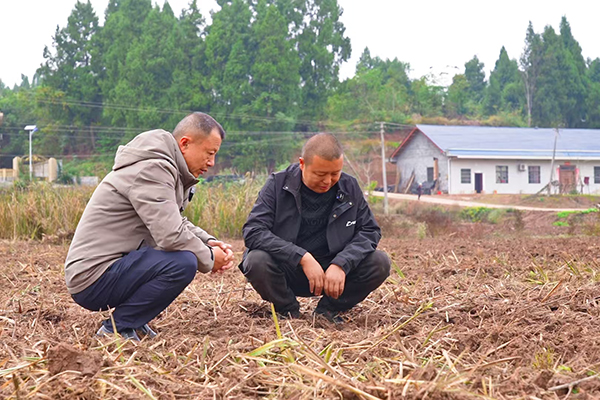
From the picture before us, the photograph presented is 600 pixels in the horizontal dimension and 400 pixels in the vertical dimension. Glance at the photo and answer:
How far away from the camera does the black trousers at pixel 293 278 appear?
148 inches

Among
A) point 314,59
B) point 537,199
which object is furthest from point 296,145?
point 537,199

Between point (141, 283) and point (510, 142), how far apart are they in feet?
126

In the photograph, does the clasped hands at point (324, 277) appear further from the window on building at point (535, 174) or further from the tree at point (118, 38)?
the tree at point (118, 38)

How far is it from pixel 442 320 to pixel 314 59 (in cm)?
4555

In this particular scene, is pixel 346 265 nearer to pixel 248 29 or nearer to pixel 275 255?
pixel 275 255

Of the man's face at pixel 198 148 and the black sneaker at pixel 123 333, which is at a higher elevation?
the man's face at pixel 198 148

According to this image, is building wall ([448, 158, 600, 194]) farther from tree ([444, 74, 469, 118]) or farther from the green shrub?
tree ([444, 74, 469, 118])

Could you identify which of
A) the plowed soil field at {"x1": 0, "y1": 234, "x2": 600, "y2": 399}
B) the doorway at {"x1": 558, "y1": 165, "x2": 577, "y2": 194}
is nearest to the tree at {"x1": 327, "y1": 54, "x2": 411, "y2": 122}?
the doorway at {"x1": 558, "y1": 165, "x2": 577, "y2": 194}

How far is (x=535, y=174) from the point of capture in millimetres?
38312

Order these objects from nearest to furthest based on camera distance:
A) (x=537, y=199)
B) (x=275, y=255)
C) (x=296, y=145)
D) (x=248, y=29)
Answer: (x=275, y=255) < (x=537, y=199) < (x=296, y=145) < (x=248, y=29)

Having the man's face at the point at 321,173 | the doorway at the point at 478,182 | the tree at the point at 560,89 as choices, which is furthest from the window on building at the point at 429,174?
the man's face at the point at 321,173

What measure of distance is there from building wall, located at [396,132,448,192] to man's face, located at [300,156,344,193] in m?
33.9

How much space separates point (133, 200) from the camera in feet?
10.4

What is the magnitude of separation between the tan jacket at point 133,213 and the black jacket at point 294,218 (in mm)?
546
